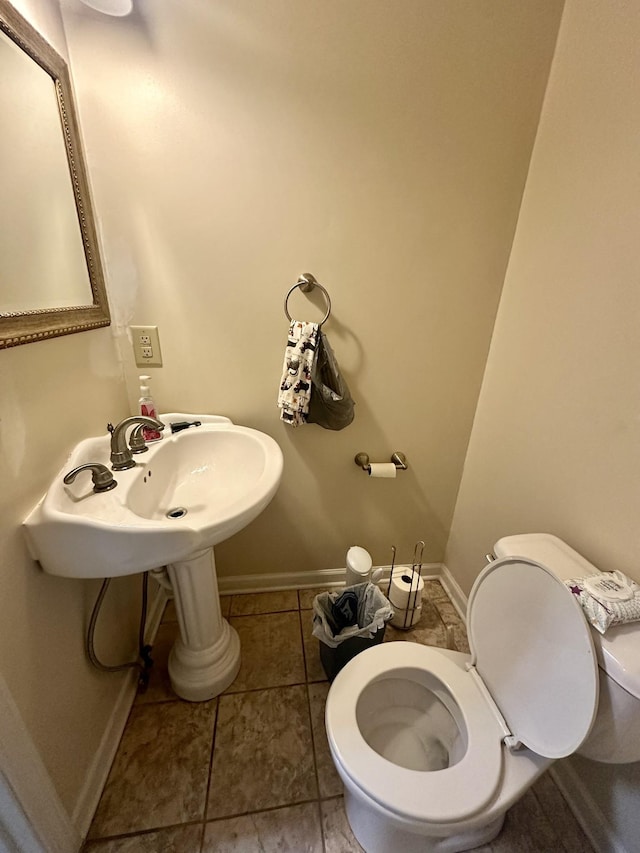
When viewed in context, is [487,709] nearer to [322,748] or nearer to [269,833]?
[322,748]

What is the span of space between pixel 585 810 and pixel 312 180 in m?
1.94

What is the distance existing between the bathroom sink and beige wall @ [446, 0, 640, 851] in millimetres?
824

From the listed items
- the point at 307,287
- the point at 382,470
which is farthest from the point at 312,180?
the point at 382,470

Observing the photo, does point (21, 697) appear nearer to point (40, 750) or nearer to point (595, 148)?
point (40, 750)

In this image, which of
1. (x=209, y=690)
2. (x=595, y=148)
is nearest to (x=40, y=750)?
(x=209, y=690)

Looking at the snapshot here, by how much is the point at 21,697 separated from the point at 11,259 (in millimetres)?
884

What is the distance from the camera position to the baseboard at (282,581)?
5.13 ft

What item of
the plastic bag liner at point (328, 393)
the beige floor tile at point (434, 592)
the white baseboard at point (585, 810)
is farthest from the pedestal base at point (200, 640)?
the white baseboard at point (585, 810)

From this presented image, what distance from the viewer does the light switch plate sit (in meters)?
1.13

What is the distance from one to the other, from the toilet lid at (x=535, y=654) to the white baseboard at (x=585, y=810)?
419 mm

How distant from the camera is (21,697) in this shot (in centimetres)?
66

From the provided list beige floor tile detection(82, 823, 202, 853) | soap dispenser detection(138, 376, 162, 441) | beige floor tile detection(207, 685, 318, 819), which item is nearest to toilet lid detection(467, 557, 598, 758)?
beige floor tile detection(207, 685, 318, 819)

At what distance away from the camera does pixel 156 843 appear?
2.81 feet

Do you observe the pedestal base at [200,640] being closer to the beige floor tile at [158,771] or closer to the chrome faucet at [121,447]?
the beige floor tile at [158,771]
